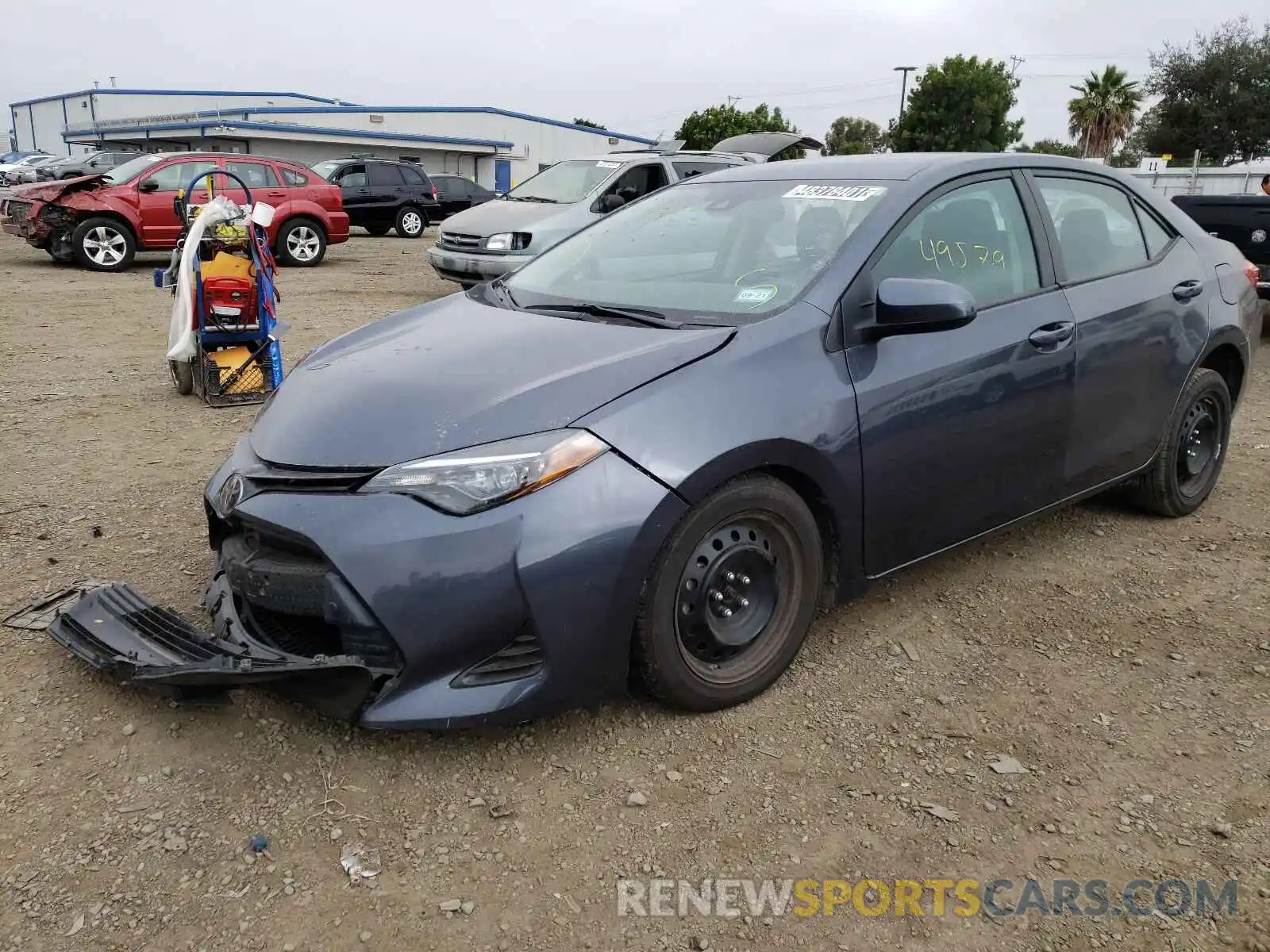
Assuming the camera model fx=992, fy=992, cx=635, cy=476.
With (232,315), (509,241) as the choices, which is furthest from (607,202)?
(232,315)

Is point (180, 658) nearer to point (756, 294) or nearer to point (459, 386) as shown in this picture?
point (459, 386)

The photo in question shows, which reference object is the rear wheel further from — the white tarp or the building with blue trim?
the building with blue trim

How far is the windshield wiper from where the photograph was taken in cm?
300

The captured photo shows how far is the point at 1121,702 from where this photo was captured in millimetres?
3010

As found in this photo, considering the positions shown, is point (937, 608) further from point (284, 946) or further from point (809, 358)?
point (284, 946)

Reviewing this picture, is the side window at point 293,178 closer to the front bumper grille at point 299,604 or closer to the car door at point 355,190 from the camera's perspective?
the car door at point 355,190

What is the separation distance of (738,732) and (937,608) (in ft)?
3.86

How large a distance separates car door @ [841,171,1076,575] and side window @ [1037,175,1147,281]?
145mm

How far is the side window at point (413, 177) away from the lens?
20328mm

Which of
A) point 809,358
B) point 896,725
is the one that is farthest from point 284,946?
point 809,358

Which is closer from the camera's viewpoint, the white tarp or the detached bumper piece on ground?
the detached bumper piece on ground

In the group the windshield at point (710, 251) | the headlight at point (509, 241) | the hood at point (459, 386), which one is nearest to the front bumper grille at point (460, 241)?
the headlight at point (509, 241)

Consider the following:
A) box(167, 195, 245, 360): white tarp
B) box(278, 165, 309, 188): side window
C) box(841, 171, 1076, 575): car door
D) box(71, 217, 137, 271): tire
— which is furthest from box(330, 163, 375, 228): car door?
box(841, 171, 1076, 575): car door

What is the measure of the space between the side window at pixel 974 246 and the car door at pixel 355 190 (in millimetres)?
17731
